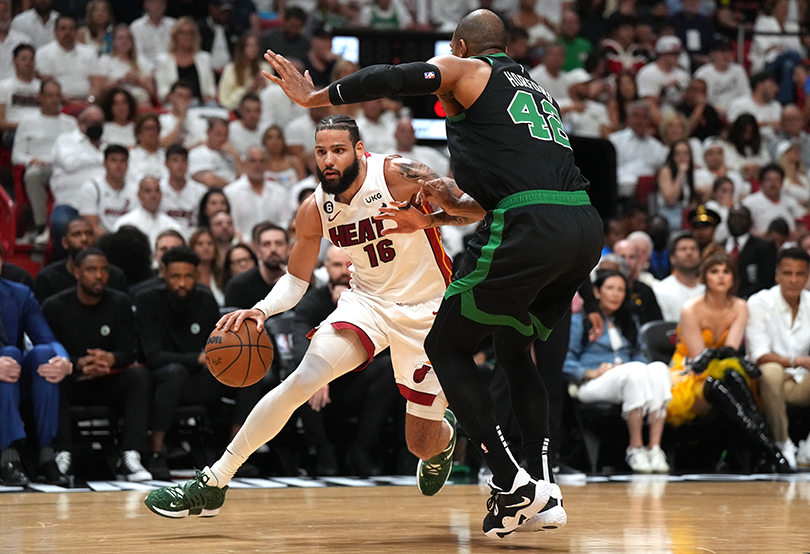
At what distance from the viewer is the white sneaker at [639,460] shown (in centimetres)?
755

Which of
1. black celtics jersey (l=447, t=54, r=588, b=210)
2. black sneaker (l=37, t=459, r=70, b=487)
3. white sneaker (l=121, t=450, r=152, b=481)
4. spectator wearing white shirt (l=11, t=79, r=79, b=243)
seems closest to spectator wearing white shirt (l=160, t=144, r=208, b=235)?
spectator wearing white shirt (l=11, t=79, r=79, b=243)

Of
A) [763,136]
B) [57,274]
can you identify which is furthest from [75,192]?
[763,136]

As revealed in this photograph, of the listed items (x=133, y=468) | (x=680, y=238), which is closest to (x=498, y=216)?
(x=133, y=468)

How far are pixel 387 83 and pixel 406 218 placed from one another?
2.54 feet

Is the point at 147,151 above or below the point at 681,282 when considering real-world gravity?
above

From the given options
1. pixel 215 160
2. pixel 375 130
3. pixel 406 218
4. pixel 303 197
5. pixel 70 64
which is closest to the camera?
pixel 406 218

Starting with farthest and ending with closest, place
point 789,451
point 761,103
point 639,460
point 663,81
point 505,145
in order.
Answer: point 761,103, point 663,81, point 789,451, point 639,460, point 505,145

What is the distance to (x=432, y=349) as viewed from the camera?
4.25 metres

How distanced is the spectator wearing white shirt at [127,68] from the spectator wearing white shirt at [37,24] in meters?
0.76

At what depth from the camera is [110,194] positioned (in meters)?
9.43

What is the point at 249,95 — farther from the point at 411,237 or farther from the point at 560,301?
the point at 560,301

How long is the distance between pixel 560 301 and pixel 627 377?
11.5 ft

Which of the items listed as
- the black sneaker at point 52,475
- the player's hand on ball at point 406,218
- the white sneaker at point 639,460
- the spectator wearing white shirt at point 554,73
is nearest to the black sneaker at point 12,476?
the black sneaker at point 52,475

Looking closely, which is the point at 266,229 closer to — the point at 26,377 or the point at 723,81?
the point at 26,377
